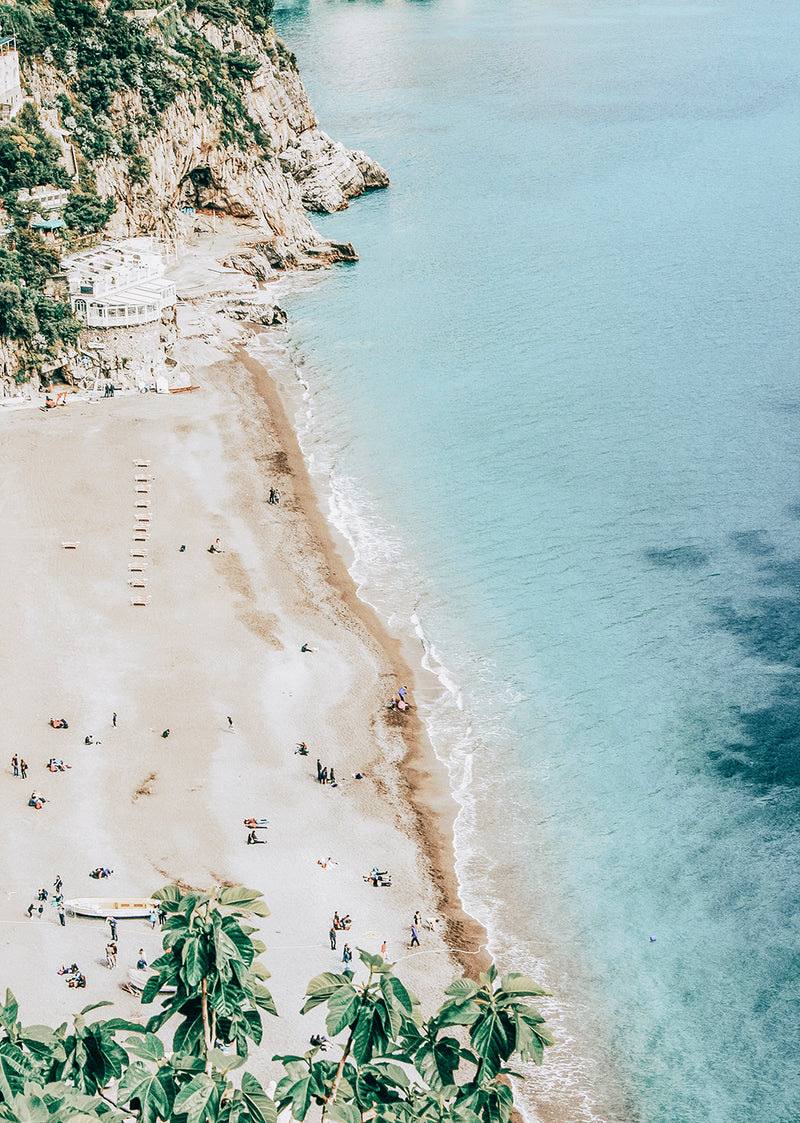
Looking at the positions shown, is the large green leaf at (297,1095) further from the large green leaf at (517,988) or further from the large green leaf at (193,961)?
the large green leaf at (517,988)

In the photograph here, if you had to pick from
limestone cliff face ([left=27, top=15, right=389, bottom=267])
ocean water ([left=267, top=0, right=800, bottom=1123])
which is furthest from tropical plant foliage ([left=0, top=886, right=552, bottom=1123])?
limestone cliff face ([left=27, top=15, right=389, bottom=267])

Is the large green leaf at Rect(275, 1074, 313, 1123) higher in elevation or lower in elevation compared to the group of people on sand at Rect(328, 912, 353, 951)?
higher

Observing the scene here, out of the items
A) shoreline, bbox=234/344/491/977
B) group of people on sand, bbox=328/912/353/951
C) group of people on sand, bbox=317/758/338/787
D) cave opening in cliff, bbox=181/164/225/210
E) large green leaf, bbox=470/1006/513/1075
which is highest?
large green leaf, bbox=470/1006/513/1075

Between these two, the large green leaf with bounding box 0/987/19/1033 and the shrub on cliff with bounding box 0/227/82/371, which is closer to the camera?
the large green leaf with bounding box 0/987/19/1033

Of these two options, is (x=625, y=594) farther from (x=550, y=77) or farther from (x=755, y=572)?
(x=550, y=77)

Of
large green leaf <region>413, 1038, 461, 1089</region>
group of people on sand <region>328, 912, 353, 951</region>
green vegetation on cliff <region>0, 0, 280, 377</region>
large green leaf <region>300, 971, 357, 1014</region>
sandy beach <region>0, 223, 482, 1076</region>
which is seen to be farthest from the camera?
green vegetation on cliff <region>0, 0, 280, 377</region>

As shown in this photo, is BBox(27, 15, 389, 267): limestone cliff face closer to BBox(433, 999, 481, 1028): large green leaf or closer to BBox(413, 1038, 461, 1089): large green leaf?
BBox(413, 1038, 461, 1089): large green leaf

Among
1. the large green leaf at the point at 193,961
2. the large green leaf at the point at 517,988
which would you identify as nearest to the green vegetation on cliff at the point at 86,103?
the large green leaf at the point at 193,961
